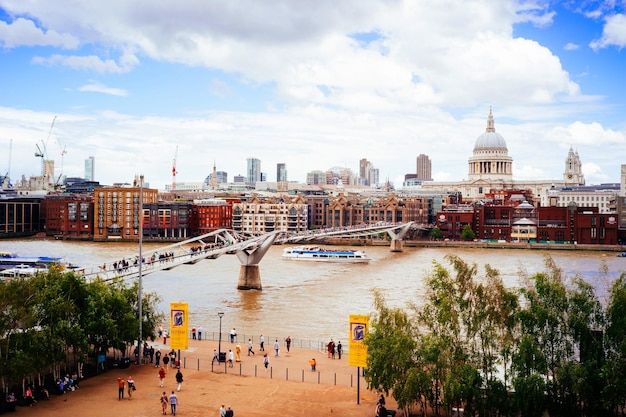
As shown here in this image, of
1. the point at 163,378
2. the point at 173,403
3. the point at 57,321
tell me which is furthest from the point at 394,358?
the point at 57,321

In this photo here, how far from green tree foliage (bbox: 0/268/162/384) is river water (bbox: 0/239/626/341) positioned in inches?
333

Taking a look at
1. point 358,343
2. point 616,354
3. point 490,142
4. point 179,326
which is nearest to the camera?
point 616,354

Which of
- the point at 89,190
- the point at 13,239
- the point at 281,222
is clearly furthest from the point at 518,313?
the point at 89,190

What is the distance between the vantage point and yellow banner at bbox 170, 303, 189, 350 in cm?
2398

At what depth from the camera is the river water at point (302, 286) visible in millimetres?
35750

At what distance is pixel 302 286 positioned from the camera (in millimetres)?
51500

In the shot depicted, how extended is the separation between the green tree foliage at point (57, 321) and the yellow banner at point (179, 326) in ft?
4.87

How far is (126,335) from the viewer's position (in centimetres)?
2433

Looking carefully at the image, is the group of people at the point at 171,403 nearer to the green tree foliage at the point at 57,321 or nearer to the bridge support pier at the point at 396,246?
the green tree foliage at the point at 57,321

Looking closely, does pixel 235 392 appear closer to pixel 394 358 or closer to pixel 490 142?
pixel 394 358

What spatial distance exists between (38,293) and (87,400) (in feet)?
13.3

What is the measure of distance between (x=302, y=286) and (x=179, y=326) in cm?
2767

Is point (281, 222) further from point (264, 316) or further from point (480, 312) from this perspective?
point (480, 312)

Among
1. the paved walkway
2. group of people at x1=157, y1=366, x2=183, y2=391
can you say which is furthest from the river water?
group of people at x1=157, y1=366, x2=183, y2=391
